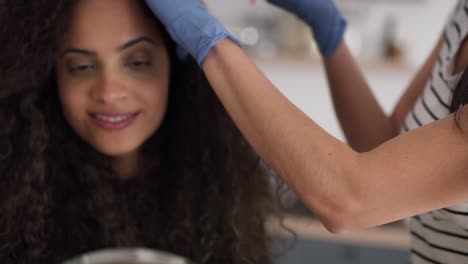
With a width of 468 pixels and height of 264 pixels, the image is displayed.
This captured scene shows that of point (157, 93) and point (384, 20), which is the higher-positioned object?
point (157, 93)

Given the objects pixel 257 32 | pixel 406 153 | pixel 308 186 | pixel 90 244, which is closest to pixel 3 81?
pixel 90 244

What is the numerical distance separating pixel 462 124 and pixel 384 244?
7.04 feet

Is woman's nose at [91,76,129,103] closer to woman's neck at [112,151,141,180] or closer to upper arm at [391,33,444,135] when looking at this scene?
woman's neck at [112,151,141,180]

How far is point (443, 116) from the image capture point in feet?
3.68

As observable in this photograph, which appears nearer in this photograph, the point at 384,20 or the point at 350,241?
the point at 350,241

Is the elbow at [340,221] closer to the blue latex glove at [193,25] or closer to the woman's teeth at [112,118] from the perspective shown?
the blue latex glove at [193,25]

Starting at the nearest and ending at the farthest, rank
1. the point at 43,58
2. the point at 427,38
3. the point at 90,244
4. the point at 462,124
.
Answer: the point at 462,124, the point at 43,58, the point at 90,244, the point at 427,38

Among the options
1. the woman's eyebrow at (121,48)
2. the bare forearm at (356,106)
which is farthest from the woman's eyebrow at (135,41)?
the bare forearm at (356,106)

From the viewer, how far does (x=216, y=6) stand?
11.1 feet

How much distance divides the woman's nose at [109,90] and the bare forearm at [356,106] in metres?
0.51

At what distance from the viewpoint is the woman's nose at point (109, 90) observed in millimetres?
1146

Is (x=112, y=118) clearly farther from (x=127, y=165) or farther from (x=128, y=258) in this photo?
(x=128, y=258)

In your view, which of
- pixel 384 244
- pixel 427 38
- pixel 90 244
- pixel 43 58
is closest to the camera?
pixel 43 58

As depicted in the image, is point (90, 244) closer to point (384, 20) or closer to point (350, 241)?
point (350, 241)
